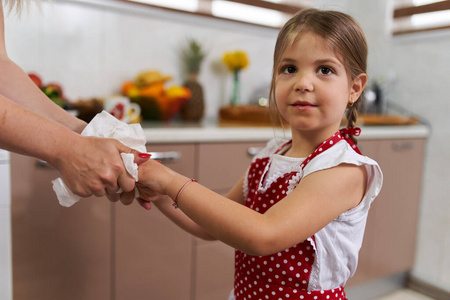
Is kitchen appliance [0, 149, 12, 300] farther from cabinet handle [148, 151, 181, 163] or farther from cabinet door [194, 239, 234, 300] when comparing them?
cabinet door [194, 239, 234, 300]

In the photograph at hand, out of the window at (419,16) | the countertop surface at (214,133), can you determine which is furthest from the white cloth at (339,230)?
the window at (419,16)

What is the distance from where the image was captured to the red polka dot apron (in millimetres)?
752

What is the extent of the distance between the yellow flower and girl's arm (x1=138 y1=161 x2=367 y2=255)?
1478mm

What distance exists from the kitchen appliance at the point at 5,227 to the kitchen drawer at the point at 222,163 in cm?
62

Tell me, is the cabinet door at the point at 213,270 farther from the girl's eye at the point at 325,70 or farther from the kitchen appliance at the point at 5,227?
the girl's eye at the point at 325,70

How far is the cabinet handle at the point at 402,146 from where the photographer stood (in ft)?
6.76

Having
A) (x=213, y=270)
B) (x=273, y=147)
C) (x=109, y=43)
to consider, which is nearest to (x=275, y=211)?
(x=273, y=147)

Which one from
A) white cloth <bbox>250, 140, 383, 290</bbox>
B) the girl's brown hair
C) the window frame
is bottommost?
white cloth <bbox>250, 140, 383, 290</bbox>

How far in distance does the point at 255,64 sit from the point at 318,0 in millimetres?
479

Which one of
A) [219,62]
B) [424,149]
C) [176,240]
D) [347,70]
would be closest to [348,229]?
[347,70]

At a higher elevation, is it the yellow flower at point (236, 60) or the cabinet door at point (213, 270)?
the yellow flower at point (236, 60)

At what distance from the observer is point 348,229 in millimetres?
757

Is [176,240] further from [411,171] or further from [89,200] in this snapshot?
[411,171]

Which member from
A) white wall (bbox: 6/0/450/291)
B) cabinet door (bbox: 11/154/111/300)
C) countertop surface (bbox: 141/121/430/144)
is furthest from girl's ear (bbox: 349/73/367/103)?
white wall (bbox: 6/0/450/291)
